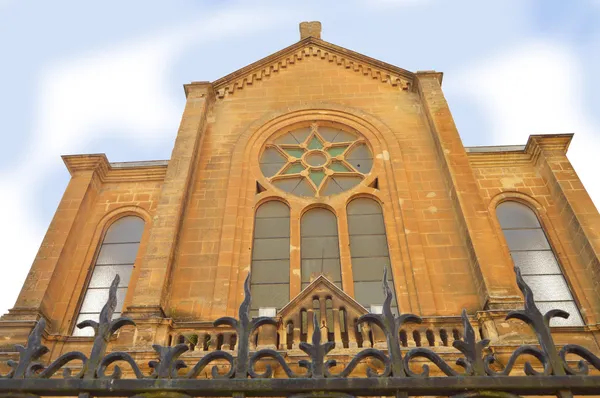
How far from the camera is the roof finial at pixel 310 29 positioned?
1730 centimetres

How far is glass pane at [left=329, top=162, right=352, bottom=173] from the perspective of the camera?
42.3 ft

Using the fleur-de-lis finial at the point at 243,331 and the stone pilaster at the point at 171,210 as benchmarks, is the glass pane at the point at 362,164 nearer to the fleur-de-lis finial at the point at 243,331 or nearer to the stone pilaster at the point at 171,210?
the stone pilaster at the point at 171,210

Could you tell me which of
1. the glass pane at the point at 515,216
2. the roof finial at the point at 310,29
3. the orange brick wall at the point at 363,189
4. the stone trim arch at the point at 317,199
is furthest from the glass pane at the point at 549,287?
the roof finial at the point at 310,29

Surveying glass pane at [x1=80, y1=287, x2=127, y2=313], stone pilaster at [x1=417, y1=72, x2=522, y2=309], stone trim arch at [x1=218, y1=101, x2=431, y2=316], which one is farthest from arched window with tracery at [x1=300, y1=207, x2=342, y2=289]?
glass pane at [x1=80, y1=287, x2=127, y2=313]

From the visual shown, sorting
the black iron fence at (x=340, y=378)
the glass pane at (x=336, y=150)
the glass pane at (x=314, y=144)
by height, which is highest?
the glass pane at (x=314, y=144)

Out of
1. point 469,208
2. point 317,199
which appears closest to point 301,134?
point 317,199

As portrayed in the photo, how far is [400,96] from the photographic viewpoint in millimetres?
14523

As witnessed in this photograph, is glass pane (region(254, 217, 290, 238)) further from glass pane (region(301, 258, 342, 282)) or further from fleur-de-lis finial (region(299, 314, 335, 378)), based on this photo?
fleur-de-lis finial (region(299, 314, 335, 378))

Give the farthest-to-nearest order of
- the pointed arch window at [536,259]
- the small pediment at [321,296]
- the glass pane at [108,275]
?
1. the glass pane at [108,275]
2. the pointed arch window at [536,259]
3. the small pediment at [321,296]

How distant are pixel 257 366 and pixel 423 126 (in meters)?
8.07

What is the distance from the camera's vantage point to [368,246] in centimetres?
1102

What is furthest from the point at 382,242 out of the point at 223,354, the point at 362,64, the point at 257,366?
the point at 223,354

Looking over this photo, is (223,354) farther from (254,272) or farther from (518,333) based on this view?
(254,272)

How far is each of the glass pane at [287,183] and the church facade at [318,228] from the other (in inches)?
1.6
